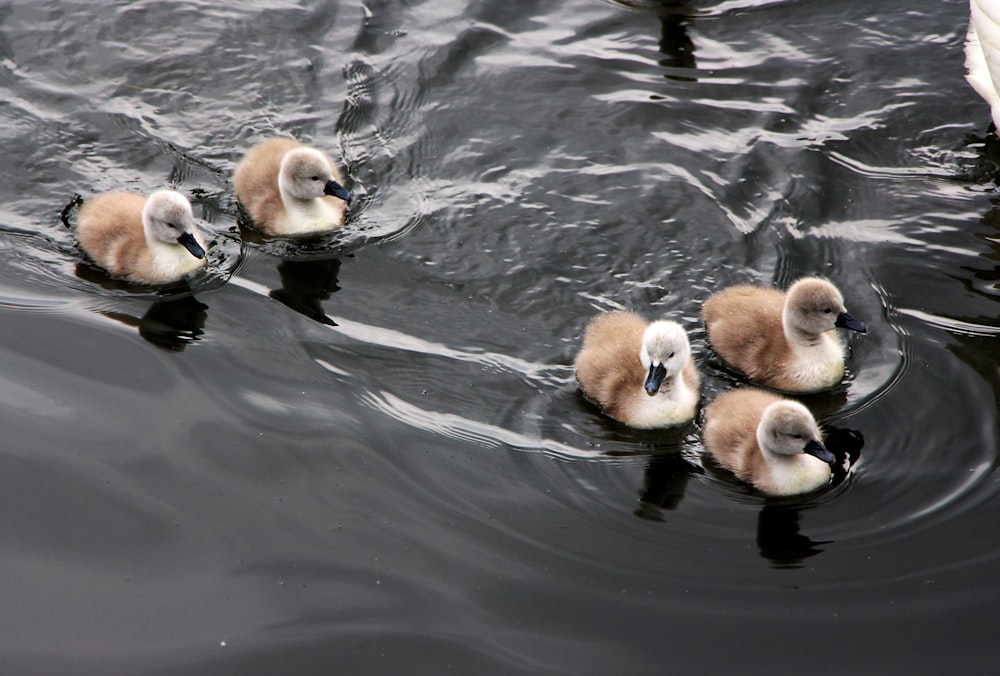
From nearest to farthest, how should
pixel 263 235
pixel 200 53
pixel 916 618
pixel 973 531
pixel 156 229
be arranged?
1. pixel 916 618
2. pixel 973 531
3. pixel 156 229
4. pixel 263 235
5. pixel 200 53

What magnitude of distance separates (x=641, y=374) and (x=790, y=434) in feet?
2.47

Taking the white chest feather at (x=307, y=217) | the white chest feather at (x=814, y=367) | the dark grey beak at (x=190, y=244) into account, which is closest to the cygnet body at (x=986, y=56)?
the white chest feather at (x=814, y=367)

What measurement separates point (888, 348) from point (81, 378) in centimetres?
355

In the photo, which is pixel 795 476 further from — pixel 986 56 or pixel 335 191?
pixel 986 56

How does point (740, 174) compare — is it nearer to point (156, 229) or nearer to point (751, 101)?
point (751, 101)

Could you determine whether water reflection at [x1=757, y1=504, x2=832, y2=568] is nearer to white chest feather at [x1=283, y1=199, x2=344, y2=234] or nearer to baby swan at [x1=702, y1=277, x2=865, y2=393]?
baby swan at [x1=702, y1=277, x2=865, y2=393]

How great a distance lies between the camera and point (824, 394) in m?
5.05

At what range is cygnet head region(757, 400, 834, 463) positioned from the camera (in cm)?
440

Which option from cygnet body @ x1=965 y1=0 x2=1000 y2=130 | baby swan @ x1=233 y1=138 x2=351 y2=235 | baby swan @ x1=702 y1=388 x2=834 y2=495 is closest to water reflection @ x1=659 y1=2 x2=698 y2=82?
cygnet body @ x1=965 y1=0 x2=1000 y2=130

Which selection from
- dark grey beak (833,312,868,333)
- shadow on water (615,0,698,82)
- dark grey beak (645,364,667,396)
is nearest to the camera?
dark grey beak (645,364,667,396)

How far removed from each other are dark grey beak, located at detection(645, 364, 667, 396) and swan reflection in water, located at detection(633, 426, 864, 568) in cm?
29

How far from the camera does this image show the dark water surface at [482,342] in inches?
156

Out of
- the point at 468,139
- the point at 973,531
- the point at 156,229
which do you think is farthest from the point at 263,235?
the point at 973,531

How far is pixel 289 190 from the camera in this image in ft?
19.7
